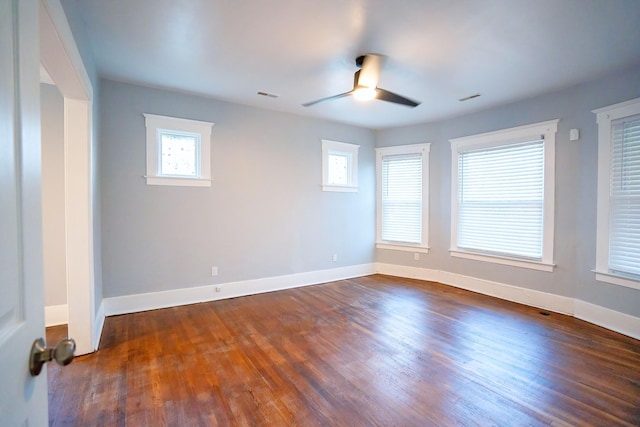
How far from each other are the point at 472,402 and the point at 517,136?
3523mm

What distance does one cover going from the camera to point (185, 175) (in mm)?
3910

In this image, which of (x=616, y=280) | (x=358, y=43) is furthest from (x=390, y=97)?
(x=616, y=280)

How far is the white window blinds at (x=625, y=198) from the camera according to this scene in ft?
10.0

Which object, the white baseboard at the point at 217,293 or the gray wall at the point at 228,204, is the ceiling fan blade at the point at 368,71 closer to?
the gray wall at the point at 228,204

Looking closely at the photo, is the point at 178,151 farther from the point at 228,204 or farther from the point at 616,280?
the point at 616,280

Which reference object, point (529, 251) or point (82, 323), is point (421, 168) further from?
point (82, 323)

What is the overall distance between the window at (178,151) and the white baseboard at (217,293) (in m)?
1.41

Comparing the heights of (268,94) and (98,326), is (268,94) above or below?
above

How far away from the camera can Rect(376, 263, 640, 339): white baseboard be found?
3.11m

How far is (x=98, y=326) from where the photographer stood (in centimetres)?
294

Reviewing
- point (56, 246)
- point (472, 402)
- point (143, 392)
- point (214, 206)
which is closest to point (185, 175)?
point (214, 206)

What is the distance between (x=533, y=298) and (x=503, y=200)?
136 centimetres

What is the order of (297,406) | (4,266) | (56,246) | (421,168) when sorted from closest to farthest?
1. (4,266)
2. (297,406)
3. (56,246)
4. (421,168)

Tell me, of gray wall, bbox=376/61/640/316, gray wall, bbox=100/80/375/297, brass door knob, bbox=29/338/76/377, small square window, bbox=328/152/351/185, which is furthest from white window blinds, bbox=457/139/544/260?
brass door knob, bbox=29/338/76/377
